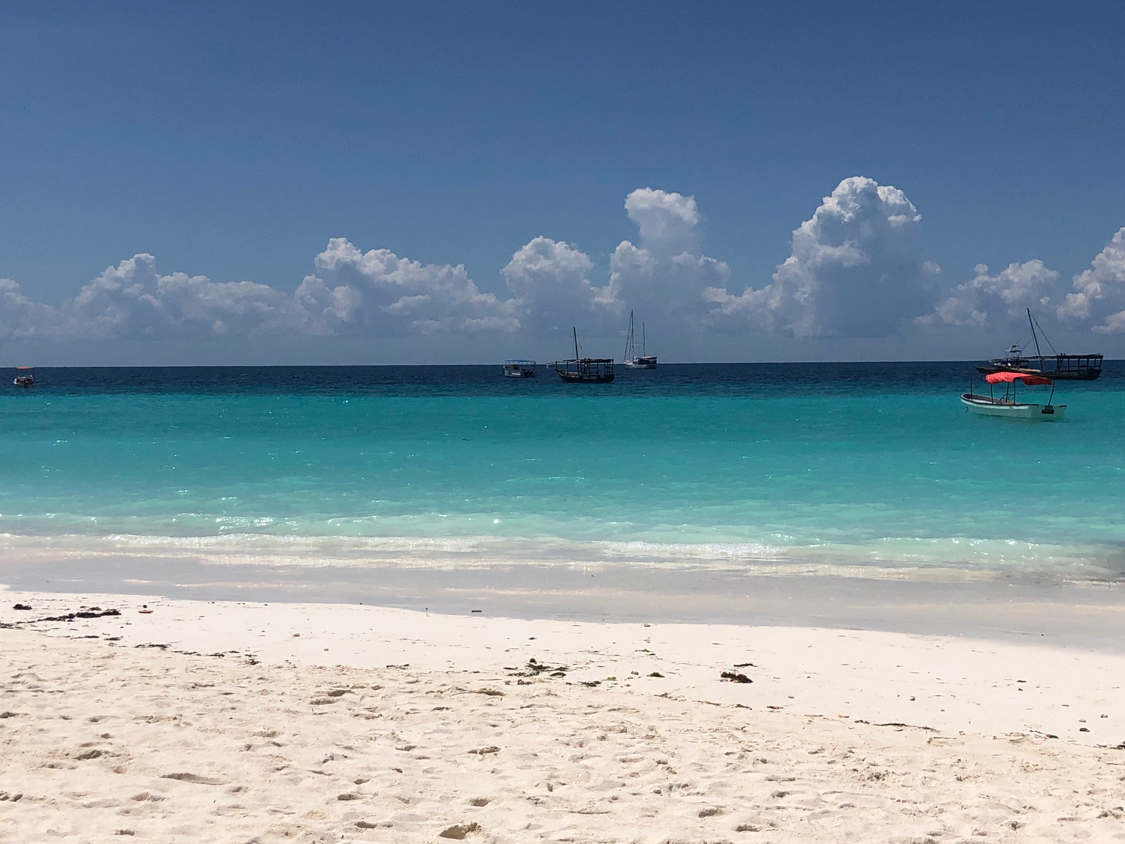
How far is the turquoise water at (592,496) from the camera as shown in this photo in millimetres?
15727

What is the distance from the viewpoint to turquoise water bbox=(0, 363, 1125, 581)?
15.7 m

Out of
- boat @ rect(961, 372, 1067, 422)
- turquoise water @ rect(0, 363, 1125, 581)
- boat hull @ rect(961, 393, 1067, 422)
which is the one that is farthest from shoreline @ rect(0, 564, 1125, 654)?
boat hull @ rect(961, 393, 1067, 422)

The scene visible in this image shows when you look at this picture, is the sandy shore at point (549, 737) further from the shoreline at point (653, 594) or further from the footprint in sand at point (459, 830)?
the shoreline at point (653, 594)

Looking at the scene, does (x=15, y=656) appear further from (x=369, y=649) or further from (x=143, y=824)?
(x=143, y=824)

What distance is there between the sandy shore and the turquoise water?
571cm

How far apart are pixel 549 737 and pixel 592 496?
52.8 ft

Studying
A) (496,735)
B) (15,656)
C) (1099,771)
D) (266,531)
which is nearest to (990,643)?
(1099,771)

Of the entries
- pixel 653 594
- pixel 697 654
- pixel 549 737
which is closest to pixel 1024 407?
pixel 653 594

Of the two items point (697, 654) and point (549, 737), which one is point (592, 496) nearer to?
point (697, 654)

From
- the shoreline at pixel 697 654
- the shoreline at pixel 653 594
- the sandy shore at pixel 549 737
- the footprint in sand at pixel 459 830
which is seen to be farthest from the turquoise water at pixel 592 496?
the footprint in sand at pixel 459 830

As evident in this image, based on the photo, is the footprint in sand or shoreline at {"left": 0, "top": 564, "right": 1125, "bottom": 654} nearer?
the footprint in sand

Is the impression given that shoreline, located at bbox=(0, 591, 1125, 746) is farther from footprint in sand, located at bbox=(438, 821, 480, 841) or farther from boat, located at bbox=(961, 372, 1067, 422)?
boat, located at bbox=(961, 372, 1067, 422)

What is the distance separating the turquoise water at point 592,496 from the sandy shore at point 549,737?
225 inches

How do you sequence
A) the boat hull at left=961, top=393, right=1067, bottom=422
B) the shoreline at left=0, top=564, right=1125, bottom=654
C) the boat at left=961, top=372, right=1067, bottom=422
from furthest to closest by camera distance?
the boat hull at left=961, top=393, right=1067, bottom=422, the boat at left=961, top=372, right=1067, bottom=422, the shoreline at left=0, top=564, right=1125, bottom=654
